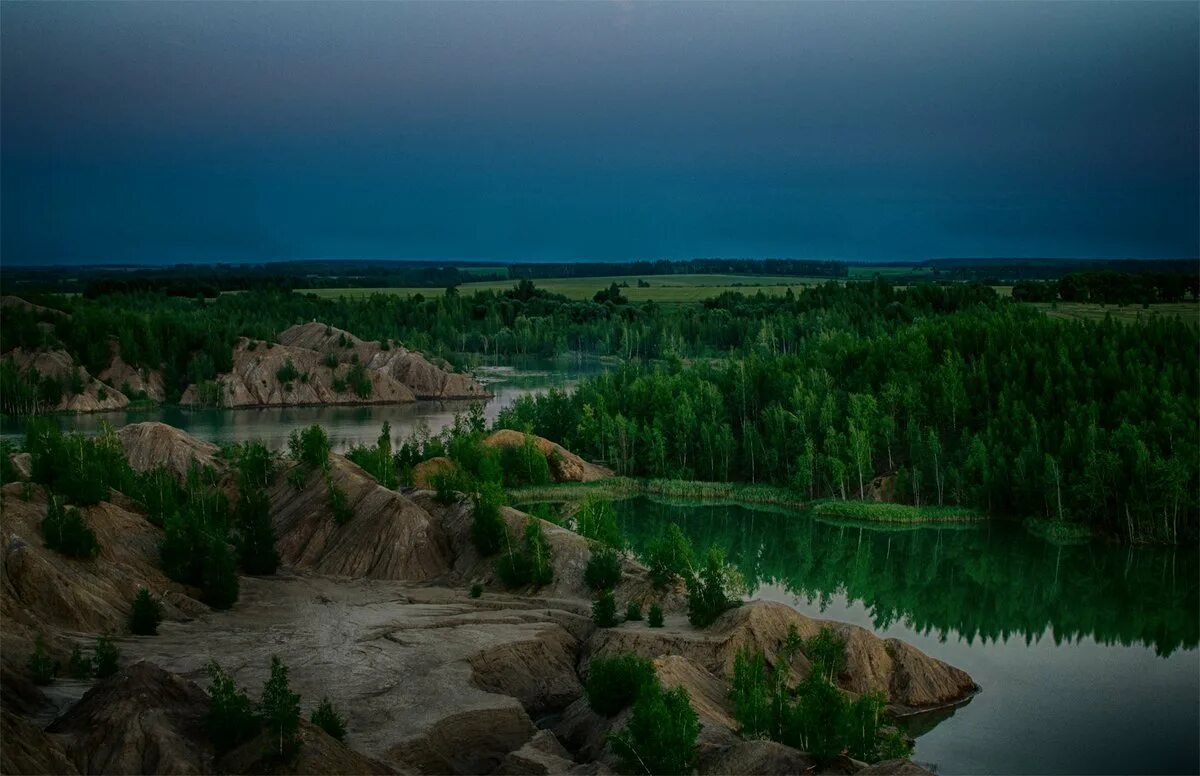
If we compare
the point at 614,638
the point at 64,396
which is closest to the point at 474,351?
the point at 64,396

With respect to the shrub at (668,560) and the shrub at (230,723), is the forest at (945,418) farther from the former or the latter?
the shrub at (230,723)

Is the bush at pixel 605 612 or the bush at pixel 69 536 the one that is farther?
the bush at pixel 69 536

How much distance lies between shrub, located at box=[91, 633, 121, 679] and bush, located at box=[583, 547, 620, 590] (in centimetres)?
1483

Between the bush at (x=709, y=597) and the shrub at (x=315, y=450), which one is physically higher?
the shrub at (x=315, y=450)

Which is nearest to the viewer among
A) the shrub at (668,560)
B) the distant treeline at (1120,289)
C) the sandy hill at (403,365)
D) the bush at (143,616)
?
the bush at (143,616)

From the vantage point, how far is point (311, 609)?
38.9 meters

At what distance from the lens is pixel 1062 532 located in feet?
196

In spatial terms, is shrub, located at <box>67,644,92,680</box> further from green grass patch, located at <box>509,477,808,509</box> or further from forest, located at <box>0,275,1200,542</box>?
forest, located at <box>0,275,1200,542</box>

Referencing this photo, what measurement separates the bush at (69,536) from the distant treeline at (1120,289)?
85.8m

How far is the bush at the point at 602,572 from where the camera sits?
41250 millimetres

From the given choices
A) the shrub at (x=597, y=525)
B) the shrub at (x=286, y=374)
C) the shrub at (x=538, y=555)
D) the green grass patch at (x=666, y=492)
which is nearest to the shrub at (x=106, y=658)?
the shrub at (x=538, y=555)

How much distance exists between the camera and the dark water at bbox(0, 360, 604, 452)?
3723 inches

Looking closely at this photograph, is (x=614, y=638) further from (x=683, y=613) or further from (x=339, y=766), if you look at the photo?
(x=339, y=766)

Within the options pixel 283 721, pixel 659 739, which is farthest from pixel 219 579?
pixel 659 739
